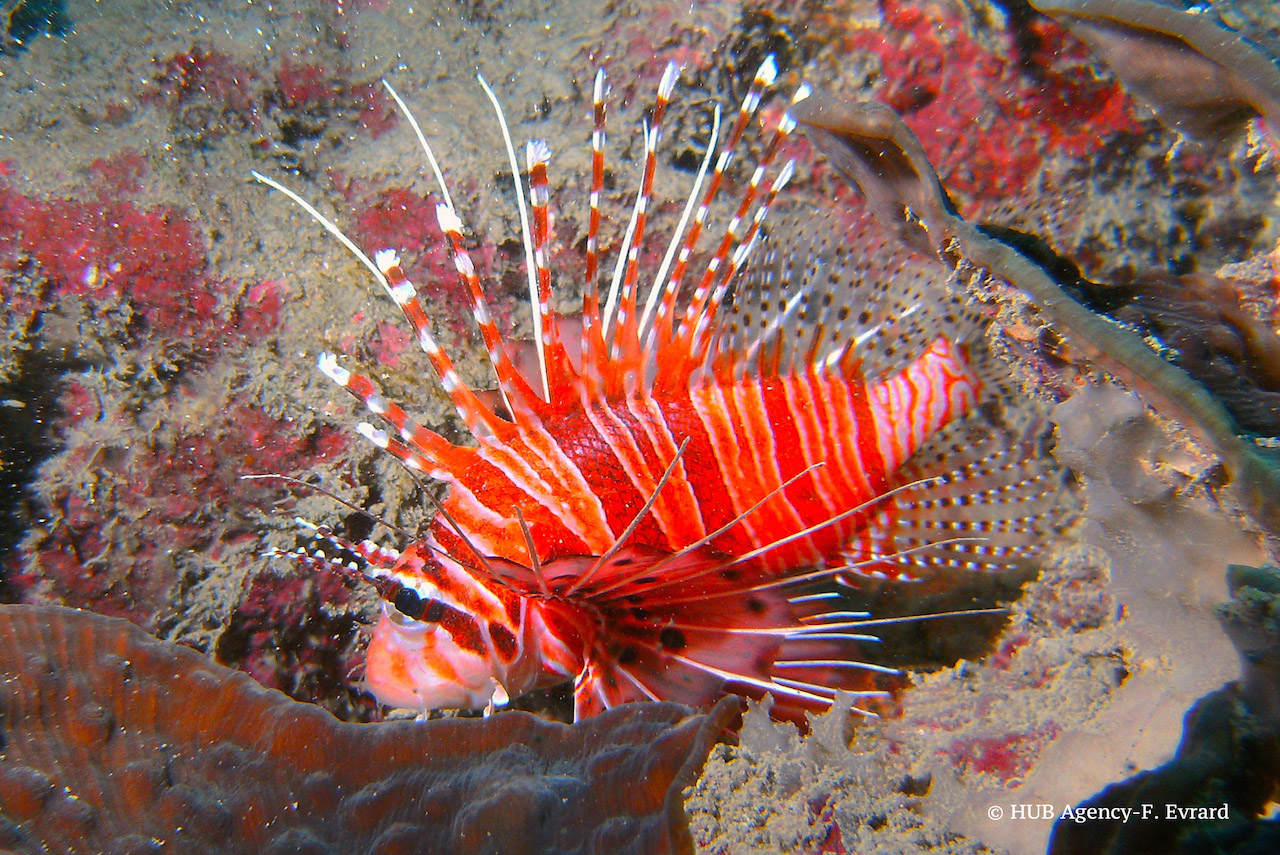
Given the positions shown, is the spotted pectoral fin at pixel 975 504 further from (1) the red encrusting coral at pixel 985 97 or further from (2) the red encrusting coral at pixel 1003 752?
(1) the red encrusting coral at pixel 985 97

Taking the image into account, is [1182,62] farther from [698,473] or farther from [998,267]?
[698,473]

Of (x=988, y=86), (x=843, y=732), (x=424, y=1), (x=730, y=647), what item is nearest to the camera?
(x=843, y=732)

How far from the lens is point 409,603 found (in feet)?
5.94

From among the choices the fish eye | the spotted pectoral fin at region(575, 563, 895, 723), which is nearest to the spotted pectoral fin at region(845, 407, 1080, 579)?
the spotted pectoral fin at region(575, 563, 895, 723)

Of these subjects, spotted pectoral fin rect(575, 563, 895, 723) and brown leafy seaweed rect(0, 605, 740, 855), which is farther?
spotted pectoral fin rect(575, 563, 895, 723)

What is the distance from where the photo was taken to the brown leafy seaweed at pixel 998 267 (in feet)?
4.14

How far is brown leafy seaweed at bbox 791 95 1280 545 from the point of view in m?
1.26

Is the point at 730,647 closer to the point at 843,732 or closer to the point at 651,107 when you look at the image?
the point at 843,732

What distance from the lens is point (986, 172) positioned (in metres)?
2.30

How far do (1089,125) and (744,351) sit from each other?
Result: 1.47 metres

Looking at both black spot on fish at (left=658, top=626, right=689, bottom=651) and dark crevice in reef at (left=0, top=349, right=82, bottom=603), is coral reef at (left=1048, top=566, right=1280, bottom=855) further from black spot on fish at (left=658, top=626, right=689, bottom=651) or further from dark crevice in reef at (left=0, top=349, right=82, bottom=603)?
dark crevice in reef at (left=0, top=349, right=82, bottom=603)

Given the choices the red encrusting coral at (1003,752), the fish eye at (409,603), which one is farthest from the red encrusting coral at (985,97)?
the fish eye at (409,603)

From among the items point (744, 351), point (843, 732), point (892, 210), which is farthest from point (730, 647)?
point (892, 210)

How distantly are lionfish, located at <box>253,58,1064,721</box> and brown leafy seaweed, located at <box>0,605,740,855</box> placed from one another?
366 millimetres
